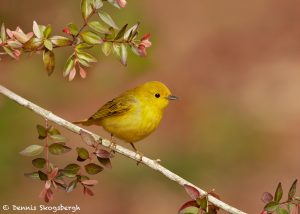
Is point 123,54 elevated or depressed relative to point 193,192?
elevated

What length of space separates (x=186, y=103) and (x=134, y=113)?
4.63 m

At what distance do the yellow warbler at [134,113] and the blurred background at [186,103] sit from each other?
5.27ft

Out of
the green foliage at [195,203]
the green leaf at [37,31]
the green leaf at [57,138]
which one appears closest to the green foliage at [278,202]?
the green foliage at [195,203]

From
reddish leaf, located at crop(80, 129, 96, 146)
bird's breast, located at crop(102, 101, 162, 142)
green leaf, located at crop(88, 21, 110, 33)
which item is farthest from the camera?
bird's breast, located at crop(102, 101, 162, 142)

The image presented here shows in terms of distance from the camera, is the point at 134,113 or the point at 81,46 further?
the point at 134,113

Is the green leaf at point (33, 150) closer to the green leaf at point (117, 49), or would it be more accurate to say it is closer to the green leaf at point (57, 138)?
the green leaf at point (57, 138)

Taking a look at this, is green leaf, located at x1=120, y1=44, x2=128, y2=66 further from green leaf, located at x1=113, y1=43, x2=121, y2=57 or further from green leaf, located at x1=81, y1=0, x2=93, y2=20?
green leaf, located at x1=81, y1=0, x2=93, y2=20

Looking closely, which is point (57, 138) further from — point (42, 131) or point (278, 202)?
point (278, 202)

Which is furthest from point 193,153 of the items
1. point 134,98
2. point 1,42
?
point 1,42

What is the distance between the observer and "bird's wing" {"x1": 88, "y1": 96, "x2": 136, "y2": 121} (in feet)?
14.5

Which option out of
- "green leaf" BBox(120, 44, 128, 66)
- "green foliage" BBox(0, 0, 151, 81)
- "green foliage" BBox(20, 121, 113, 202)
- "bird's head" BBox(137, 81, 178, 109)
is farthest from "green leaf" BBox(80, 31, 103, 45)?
"bird's head" BBox(137, 81, 178, 109)

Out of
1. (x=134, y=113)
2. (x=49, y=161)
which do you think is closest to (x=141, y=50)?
(x=49, y=161)

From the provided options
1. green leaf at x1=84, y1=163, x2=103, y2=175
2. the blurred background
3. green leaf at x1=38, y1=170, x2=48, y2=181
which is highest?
the blurred background

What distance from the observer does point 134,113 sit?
4.56 m
